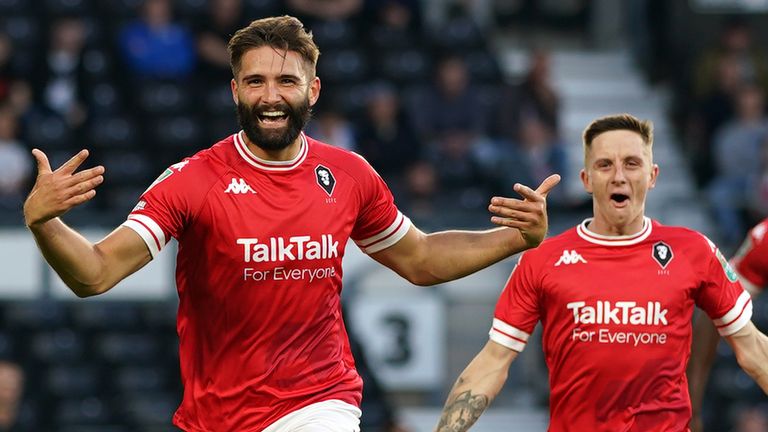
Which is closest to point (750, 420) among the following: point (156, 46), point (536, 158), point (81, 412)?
point (536, 158)

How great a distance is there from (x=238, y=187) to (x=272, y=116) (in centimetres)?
31

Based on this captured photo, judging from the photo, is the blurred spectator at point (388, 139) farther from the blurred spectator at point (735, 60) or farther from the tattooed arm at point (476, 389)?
the tattooed arm at point (476, 389)

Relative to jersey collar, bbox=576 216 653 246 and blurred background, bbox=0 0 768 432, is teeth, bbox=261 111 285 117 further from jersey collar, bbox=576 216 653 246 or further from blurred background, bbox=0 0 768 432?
blurred background, bbox=0 0 768 432

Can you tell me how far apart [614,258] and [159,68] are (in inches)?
299

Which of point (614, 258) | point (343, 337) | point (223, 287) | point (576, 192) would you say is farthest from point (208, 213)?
point (576, 192)

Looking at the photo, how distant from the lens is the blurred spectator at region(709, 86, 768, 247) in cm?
1376

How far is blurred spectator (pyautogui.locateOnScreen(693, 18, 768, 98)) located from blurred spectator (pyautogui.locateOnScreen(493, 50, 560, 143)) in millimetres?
1660

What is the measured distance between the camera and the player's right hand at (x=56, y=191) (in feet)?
18.6

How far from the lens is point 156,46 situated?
14.0 metres

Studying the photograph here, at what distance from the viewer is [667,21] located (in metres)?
16.8

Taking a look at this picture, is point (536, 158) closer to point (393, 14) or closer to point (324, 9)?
point (393, 14)

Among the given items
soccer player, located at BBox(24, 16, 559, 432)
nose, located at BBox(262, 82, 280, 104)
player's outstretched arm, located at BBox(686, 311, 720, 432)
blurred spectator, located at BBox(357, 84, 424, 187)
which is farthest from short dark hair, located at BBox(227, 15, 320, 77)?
blurred spectator, located at BBox(357, 84, 424, 187)

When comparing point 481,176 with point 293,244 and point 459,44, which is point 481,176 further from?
point 293,244

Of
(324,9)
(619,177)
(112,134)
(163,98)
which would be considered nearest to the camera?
(619,177)
